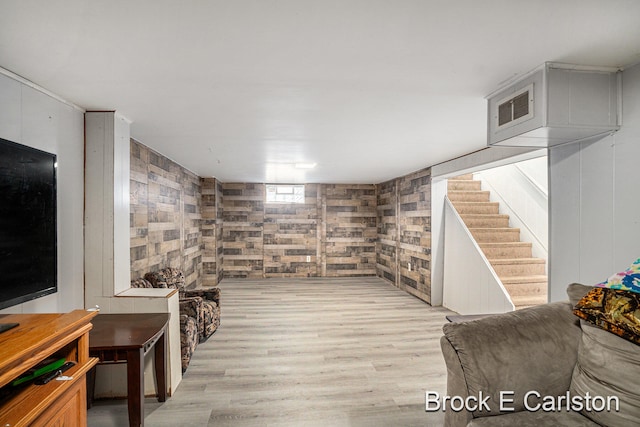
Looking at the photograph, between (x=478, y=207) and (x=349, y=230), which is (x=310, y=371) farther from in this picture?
(x=349, y=230)

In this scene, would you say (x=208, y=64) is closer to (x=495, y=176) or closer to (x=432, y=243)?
(x=432, y=243)

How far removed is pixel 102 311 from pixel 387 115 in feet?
9.07

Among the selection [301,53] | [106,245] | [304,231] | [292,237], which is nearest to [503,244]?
[304,231]

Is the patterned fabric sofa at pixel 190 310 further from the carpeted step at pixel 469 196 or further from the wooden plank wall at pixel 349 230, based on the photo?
the carpeted step at pixel 469 196

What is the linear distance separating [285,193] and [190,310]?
4.84 m

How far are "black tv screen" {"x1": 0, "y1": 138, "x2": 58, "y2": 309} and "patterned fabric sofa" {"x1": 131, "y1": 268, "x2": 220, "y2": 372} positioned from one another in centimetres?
149

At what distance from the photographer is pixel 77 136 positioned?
2492 mm

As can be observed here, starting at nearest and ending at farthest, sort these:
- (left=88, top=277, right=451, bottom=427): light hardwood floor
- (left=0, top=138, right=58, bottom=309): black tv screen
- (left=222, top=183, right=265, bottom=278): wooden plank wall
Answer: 1. (left=0, top=138, right=58, bottom=309): black tv screen
2. (left=88, top=277, right=451, bottom=427): light hardwood floor
3. (left=222, top=183, right=265, bottom=278): wooden plank wall

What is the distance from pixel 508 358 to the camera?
5.08ft

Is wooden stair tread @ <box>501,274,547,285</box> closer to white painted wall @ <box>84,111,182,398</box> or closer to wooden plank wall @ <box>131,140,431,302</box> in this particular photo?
wooden plank wall @ <box>131,140,431,302</box>

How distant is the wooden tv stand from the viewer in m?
1.08

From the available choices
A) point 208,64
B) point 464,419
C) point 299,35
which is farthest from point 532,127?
point 208,64

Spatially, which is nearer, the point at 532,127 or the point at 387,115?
the point at 532,127

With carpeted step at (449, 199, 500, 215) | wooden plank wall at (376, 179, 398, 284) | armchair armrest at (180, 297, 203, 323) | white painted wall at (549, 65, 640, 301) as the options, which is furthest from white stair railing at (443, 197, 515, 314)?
armchair armrest at (180, 297, 203, 323)
